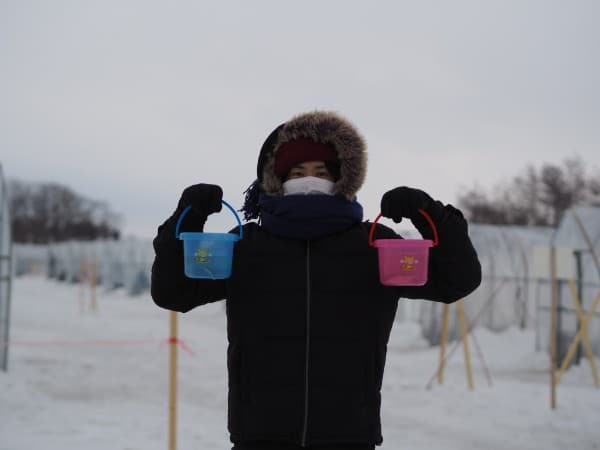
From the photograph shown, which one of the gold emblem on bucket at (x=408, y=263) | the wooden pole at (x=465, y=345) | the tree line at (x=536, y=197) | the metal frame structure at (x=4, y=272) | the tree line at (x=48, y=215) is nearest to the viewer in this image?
the gold emblem on bucket at (x=408, y=263)

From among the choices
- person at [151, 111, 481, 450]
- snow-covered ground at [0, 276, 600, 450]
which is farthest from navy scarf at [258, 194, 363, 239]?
snow-covered ground at [0, 276, 600, 450]

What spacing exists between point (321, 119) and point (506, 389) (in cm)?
846

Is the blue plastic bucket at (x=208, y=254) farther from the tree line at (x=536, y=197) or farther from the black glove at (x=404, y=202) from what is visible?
the tree line at (x=536, y=197)

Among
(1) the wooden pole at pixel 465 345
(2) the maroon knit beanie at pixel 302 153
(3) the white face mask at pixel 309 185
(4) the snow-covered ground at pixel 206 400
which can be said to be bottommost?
(4) the snow-covered ground at pixel 206 400

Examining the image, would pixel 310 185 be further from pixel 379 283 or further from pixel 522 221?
pixel 522 221

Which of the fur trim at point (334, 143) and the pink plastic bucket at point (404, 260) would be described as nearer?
the pink plastic bucket at point (404, 260)

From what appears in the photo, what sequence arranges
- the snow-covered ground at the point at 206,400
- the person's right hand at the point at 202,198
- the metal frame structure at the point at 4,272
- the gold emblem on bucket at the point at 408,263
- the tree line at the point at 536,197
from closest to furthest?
the gold emblem on bucket at the point at 408,263
the person's right hand at the point at 202,198
the snow-covered ground at the point at 206,400
the metal frame structure at the point at 4,272
the tree line at the point at 536,197

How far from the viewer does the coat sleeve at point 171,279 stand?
6.75ft

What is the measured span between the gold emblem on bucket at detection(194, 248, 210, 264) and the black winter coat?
0.34ft

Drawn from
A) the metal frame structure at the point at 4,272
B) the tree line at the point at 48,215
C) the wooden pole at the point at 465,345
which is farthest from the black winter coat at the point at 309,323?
the tree line at the point at 48,215

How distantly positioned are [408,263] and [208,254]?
0.60 metres

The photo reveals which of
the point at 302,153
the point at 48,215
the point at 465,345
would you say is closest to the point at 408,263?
the point at 302,153

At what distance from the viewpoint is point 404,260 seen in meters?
1.94

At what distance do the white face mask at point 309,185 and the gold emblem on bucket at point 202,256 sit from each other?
0.36 meters
